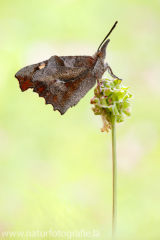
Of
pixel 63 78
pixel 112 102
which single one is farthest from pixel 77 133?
pixel 112 102

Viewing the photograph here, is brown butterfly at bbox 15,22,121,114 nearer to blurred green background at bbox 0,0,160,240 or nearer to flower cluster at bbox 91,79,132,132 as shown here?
flower cluster at bbox 91,79,132,132

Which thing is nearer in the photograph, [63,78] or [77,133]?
[63,78]

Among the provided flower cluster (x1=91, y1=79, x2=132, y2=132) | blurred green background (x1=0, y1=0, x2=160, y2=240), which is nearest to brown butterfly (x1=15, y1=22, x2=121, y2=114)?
flower cluster (x1=91, y1=79, x2=132, y2=132)

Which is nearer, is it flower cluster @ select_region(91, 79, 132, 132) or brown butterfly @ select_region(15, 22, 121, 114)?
flower cluster @ select_region(91, 79, 132, 132)

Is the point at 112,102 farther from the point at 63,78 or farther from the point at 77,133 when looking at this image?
the point at 77,133

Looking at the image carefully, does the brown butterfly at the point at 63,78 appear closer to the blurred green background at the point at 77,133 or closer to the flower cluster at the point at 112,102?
the flower cluster at the point at 112,102
